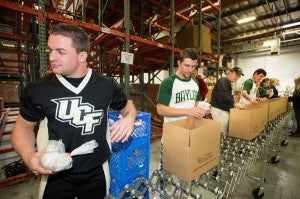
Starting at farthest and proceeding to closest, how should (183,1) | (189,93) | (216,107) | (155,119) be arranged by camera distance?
1. (155,119)
2. (183,1)
3. (216,107)
4. (189,93)

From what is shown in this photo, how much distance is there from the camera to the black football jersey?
3.57 feet

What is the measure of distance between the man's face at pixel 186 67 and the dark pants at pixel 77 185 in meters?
1.37

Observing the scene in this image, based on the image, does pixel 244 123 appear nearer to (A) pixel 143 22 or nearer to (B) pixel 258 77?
(B) pixel 258 77

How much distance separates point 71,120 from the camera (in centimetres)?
113

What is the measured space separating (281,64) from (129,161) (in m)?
16.2

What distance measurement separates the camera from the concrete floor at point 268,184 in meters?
2.52

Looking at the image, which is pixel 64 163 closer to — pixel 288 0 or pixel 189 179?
pixel 189 179

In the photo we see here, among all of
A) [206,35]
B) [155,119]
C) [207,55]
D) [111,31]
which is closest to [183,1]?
[206,35]

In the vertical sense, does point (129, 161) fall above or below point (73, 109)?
below

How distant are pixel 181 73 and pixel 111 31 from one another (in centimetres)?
151

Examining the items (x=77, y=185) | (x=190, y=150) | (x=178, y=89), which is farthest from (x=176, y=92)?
(x=77, y=185)

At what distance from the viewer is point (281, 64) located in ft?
44.9

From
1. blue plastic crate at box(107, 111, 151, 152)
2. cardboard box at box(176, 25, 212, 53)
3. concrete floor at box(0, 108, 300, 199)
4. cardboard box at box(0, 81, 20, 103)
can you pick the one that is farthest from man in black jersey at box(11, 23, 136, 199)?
cardboard box at box(0, 81, 20, 103)

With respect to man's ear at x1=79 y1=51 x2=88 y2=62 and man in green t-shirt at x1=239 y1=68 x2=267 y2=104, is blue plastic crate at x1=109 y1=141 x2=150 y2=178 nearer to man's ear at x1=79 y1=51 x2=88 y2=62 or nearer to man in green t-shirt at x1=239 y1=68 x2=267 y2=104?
man's ear at x1=79 y1=51 x2=88 y2=62
